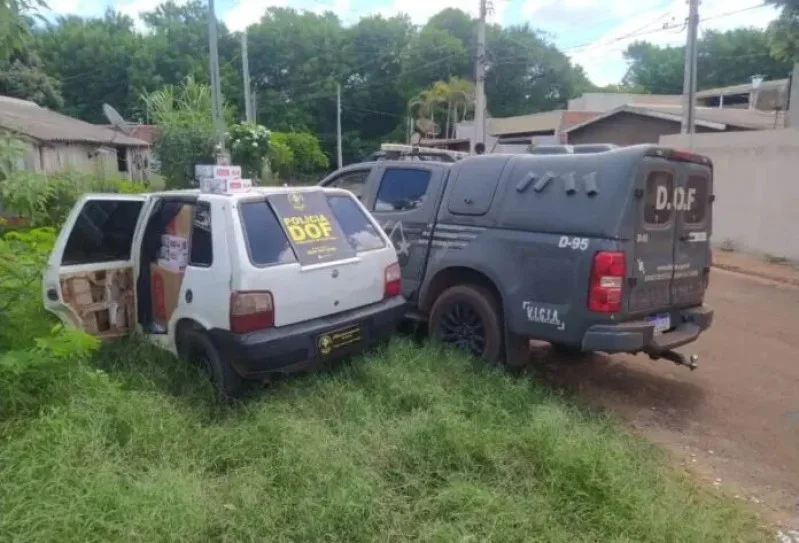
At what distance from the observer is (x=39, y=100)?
121 feet

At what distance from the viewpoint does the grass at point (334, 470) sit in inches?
114

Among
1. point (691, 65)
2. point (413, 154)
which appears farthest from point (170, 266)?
point (691, 65)

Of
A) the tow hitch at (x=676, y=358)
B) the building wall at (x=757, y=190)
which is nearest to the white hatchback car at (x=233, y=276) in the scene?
the tow hitch at (x=676, y=358)

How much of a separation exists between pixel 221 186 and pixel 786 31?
11.3 m

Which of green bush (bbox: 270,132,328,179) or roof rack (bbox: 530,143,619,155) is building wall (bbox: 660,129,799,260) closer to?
roof rack (bbox: 530,143,619,155)

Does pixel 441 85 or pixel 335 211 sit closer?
pixel 335 211

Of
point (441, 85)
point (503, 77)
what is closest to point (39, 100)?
point (441, 85)

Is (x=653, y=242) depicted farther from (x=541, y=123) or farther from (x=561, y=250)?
(x=541, y=123)

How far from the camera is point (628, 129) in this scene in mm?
23781

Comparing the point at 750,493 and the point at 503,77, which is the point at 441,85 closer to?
the point at 503,77

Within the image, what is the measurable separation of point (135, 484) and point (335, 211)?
245 centimetres

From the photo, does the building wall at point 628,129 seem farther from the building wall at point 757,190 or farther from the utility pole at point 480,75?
the building wall at point 757,190

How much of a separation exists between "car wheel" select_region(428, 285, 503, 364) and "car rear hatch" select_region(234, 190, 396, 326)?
0.69m

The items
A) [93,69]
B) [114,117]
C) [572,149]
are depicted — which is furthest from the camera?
[93,69]
